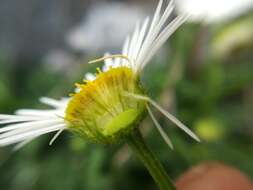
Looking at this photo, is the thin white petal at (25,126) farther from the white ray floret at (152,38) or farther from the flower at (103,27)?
the flower at (103,27)

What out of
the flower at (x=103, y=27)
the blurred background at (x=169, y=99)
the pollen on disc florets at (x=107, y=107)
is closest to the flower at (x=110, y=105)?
the pollen on disc florets at (x=107, y=107)

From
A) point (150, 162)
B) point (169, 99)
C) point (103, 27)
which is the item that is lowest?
point (150, 162)

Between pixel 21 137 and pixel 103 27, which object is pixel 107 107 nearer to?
pixel 21 137

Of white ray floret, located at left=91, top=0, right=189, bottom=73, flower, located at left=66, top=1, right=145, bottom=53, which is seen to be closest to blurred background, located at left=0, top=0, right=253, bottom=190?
flower, located at left=66, top=1, right=145, bottom=53

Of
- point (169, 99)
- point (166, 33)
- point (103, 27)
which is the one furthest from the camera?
point (103, 27)

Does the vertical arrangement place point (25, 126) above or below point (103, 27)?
below

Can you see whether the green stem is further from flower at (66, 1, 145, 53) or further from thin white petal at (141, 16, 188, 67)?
flower at (66, 1, 145, 53)

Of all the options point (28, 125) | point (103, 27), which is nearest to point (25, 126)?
point (28, 125)
